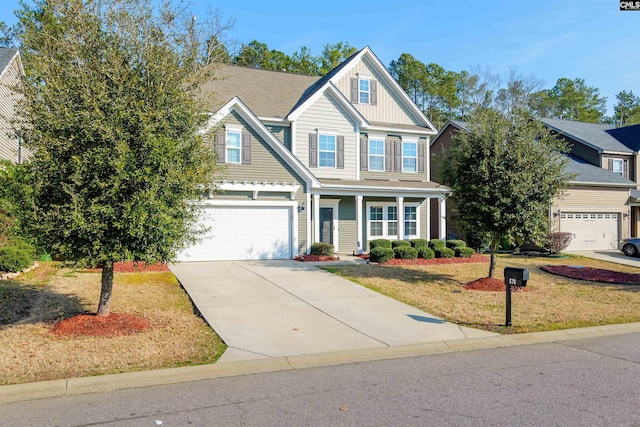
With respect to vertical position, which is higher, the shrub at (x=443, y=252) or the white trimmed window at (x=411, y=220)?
the white trimmed window at (x=411, y=220)

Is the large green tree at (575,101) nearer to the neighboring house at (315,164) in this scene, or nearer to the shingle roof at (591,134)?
the shingle roof at (591,134)

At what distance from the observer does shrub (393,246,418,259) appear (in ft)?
57.8

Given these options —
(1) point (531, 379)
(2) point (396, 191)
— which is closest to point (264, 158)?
(2) point (396, 191)

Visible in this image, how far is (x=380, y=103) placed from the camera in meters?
23.1

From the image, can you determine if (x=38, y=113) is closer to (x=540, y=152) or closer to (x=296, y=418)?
(x=296, y=418)

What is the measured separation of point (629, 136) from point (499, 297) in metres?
26.8

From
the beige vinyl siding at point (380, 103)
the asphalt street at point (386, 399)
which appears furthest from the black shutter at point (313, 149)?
the asphalt street at point (386, 399)

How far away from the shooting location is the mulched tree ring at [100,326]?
7.63 m

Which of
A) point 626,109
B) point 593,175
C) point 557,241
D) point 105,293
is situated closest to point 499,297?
point 105,293

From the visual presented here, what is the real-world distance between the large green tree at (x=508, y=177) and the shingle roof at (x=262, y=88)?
32.3 feet

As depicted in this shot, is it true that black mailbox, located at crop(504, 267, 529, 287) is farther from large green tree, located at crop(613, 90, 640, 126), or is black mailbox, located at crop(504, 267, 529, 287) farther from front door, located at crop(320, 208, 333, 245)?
large green tree, located at crop(613, 90, 640, 126)

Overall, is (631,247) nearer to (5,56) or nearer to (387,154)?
(387,154)

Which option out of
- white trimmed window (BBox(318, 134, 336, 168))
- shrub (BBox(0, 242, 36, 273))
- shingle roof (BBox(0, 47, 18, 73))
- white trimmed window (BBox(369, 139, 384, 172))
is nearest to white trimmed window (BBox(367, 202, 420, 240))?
white trimmed window (BBox(369, 139, 384, 172))

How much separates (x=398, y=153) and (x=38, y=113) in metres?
17.6
